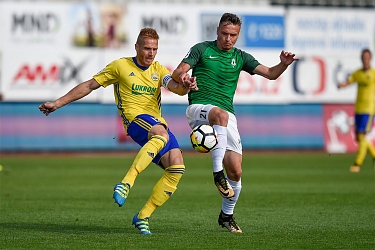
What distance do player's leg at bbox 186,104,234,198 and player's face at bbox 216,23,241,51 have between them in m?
0.77

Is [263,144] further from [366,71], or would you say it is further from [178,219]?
[178,219]

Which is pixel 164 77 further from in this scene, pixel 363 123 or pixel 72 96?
pixel 363 123

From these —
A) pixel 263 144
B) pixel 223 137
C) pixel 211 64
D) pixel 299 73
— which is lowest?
pixel 263 144

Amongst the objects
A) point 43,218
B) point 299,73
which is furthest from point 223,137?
point 299,73

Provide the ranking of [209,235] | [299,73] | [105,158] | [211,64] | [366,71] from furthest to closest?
1. [299,73]
2. [105,158]
3. [366,71]
4. [211,64]
5. [209,235]

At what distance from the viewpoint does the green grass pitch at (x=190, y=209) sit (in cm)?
Answer: 797

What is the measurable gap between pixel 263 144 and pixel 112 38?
646 cm

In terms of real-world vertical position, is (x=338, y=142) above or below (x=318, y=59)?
below

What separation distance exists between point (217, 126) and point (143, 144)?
879mm

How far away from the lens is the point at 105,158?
2294 centimetres

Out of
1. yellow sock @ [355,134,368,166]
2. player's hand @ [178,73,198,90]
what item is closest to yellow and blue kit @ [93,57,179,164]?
player's hand @ [178,73,198,90]

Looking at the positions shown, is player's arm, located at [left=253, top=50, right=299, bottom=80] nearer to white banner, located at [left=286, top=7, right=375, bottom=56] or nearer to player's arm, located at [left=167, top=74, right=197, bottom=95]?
player's arm, located at [left=167, top=74, right=197, bottom=95]

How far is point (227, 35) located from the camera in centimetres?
898

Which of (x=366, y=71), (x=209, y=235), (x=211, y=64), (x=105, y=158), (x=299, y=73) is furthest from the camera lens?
(x=299, y=73)
